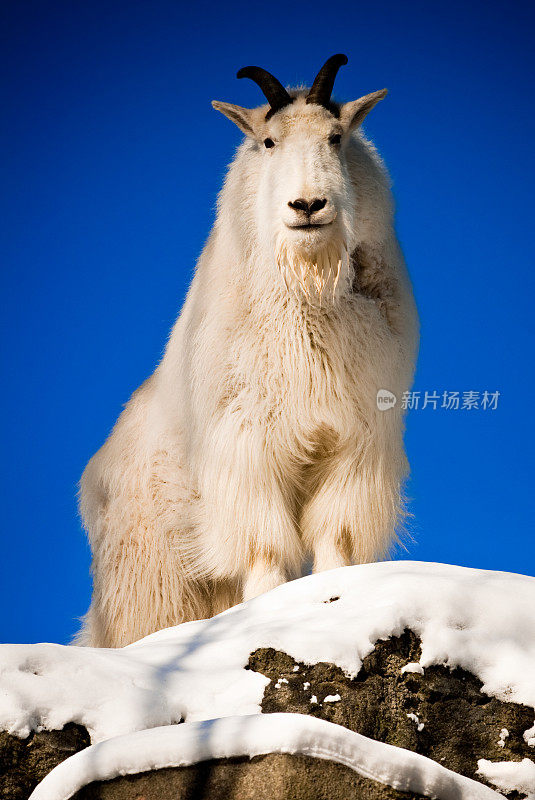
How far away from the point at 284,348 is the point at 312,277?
0.40 metres

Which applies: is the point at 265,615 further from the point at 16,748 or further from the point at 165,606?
the point at 165,606

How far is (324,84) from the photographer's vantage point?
495 cm

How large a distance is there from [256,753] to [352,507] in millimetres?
2809

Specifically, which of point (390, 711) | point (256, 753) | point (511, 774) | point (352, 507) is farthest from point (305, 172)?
point (256, 753)

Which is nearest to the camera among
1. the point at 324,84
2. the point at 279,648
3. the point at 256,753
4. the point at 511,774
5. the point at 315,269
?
the point at 256,753

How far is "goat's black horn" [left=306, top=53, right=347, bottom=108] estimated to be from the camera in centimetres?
493

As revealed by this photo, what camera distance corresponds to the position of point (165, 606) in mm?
5395

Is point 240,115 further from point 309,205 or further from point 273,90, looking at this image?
point 309,205

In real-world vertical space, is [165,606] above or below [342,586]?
above

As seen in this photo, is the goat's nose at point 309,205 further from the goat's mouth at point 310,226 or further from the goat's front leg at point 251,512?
the goat's front leg at point 251,512

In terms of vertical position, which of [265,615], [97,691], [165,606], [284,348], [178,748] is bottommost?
[178,748]

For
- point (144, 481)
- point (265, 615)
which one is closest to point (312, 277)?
point (144, 481)

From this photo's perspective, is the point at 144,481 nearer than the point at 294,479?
No

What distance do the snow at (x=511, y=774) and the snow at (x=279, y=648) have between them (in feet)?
0.36
